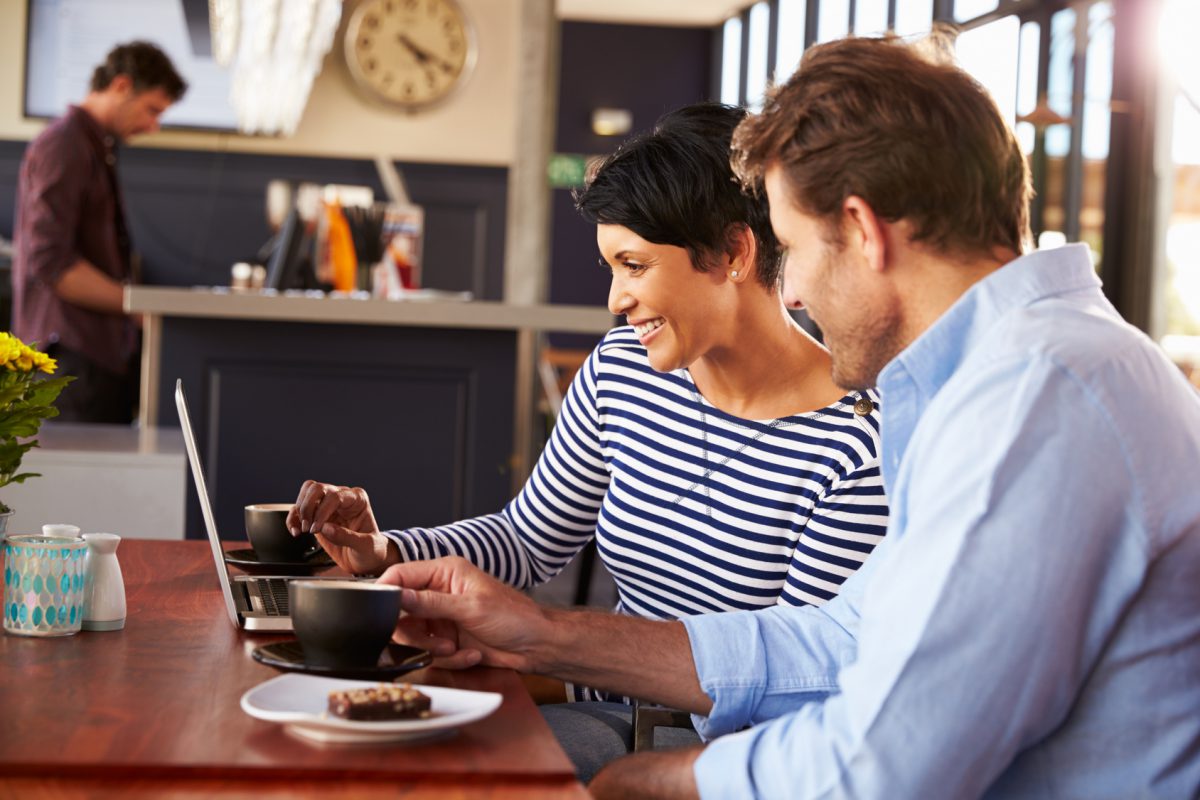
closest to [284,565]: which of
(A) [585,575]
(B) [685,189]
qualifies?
(B) [685,189]

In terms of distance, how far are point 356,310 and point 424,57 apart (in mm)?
3048

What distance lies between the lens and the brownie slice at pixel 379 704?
93 centimetres

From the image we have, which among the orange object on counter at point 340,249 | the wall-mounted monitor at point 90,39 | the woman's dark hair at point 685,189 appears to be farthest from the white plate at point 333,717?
the wall-mounted monitor at point 90,39

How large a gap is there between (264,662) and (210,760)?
0.21 m

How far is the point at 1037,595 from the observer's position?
897 millimetres

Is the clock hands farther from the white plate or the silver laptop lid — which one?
the white plate

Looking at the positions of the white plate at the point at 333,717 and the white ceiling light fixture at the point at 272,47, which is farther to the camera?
the white ceiling light fixture at the point at 272,47

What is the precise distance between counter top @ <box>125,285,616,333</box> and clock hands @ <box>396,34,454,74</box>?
2.93 metres

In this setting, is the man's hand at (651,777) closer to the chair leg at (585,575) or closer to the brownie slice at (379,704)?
the brownie slice at (379,704)

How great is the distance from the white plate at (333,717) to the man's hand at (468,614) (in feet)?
0.57

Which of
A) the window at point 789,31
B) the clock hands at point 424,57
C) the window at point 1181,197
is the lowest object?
the window at point 1181,197

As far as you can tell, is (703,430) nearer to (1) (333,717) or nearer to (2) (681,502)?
(2) (681,502)

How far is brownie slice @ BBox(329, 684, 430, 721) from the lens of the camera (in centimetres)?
93

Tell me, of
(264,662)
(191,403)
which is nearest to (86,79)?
(191,403)
